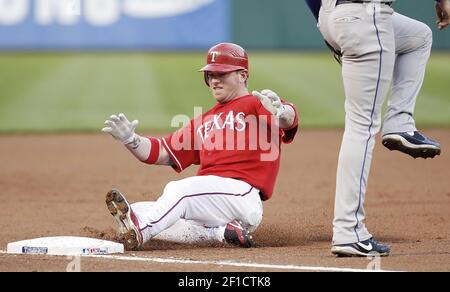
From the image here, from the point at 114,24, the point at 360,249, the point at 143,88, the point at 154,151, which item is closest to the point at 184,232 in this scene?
the point at 154,151

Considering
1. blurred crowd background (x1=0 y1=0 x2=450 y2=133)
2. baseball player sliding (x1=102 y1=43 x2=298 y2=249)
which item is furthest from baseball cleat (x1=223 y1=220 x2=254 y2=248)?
blurred crowd background (x1=0 y1=0 x2=450 y2=133)

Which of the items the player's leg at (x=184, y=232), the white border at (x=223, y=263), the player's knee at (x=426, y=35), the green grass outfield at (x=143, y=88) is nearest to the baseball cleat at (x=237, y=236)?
the player's leg at (x=184, y=232)

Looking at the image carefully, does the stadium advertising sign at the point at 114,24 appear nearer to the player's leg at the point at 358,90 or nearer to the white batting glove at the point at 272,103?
the white batting glove at the point at 272,103

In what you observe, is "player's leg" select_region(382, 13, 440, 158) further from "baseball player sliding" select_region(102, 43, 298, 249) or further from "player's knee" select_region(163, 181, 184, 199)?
"player's knee" select_region(163, 181, 184, 199)

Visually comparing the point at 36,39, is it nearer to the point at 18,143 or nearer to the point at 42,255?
the point at 18,143

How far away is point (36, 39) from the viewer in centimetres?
1945

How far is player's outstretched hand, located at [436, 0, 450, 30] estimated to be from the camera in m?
5.16

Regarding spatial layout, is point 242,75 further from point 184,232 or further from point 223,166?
point 184,232

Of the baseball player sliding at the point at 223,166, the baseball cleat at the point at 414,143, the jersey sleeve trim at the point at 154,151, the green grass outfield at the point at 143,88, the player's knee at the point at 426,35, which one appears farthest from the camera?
the green grass outfield at the point at 143,88

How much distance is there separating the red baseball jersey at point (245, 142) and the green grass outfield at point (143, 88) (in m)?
7.04

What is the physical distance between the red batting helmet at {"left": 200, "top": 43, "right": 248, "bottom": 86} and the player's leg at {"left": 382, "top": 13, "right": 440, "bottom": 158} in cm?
90

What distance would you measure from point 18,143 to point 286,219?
5.96 m

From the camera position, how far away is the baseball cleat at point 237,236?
5305 millimetres
